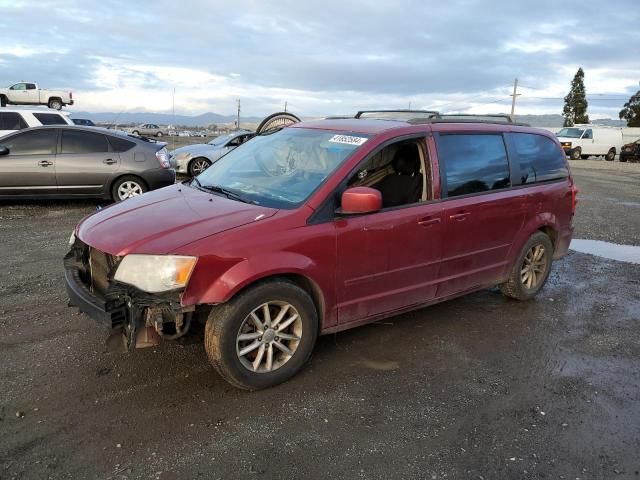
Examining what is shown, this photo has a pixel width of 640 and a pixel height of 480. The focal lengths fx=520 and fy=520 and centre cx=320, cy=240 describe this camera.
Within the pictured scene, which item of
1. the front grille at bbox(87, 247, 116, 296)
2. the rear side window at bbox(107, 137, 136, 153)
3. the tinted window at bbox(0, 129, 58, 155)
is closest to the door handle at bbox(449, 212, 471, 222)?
the front grille at bbox(87, 247, 116, 296)

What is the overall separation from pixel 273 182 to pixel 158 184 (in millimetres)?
6344

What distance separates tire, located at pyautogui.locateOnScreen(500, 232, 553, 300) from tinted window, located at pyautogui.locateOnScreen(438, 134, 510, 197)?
2.52 feet

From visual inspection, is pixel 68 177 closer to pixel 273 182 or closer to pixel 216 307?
pixel 273 182

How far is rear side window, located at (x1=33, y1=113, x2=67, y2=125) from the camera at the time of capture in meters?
12.9

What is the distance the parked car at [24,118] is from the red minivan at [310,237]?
9.98 meters

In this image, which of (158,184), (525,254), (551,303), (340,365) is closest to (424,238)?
(340,365)

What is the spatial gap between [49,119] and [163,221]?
38.0 feet

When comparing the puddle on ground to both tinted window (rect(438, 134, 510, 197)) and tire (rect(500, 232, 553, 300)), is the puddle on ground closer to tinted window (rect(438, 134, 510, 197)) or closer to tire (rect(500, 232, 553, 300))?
tire (rect(500, 232, 553, 300))

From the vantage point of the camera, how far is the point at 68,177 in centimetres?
920

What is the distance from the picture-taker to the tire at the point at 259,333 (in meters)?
3.24

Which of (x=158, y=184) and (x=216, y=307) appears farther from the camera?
(x=158, y=184)

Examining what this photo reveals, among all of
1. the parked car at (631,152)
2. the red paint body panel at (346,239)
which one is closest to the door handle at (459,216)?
the red paint body panel at (346,239)

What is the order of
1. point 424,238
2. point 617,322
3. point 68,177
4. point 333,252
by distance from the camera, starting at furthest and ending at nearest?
point 68,177
point 617,322
point 424,238
point 333,252

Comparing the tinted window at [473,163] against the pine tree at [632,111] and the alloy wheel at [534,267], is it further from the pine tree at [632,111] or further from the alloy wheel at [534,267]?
the pine tree at [632,111]
